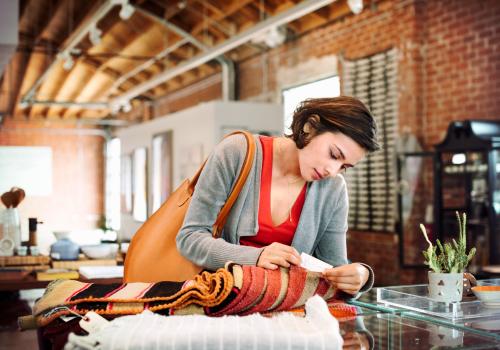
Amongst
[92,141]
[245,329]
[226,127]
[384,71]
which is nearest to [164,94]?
[92,141]

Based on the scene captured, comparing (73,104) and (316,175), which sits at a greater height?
(73,104)

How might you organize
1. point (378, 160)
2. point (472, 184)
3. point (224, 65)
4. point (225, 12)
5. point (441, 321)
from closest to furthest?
point (441, 321) < point (472, 184) < point (378, 160) < point (225, 12) < point (224, 65)

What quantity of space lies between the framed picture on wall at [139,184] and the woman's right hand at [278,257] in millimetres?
9829

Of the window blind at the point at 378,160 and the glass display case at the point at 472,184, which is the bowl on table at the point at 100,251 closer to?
the glass display case at the point at 472,184

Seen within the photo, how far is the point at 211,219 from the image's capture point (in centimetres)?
178

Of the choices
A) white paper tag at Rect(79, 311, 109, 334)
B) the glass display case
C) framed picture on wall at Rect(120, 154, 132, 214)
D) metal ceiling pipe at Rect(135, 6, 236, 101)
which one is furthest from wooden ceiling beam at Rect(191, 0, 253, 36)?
white paper tag at Rect(79, 311, 109, 334)

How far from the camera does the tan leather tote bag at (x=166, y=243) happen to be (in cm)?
178

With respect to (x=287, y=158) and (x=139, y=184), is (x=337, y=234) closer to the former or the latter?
(x=287, y=158)

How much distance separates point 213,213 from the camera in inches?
70.1

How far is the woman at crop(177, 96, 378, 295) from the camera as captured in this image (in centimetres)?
172

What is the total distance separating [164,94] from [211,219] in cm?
1177

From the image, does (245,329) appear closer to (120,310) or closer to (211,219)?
(120,310)

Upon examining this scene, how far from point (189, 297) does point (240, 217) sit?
0.54 m

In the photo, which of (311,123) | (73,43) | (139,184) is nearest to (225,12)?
(73,43)
